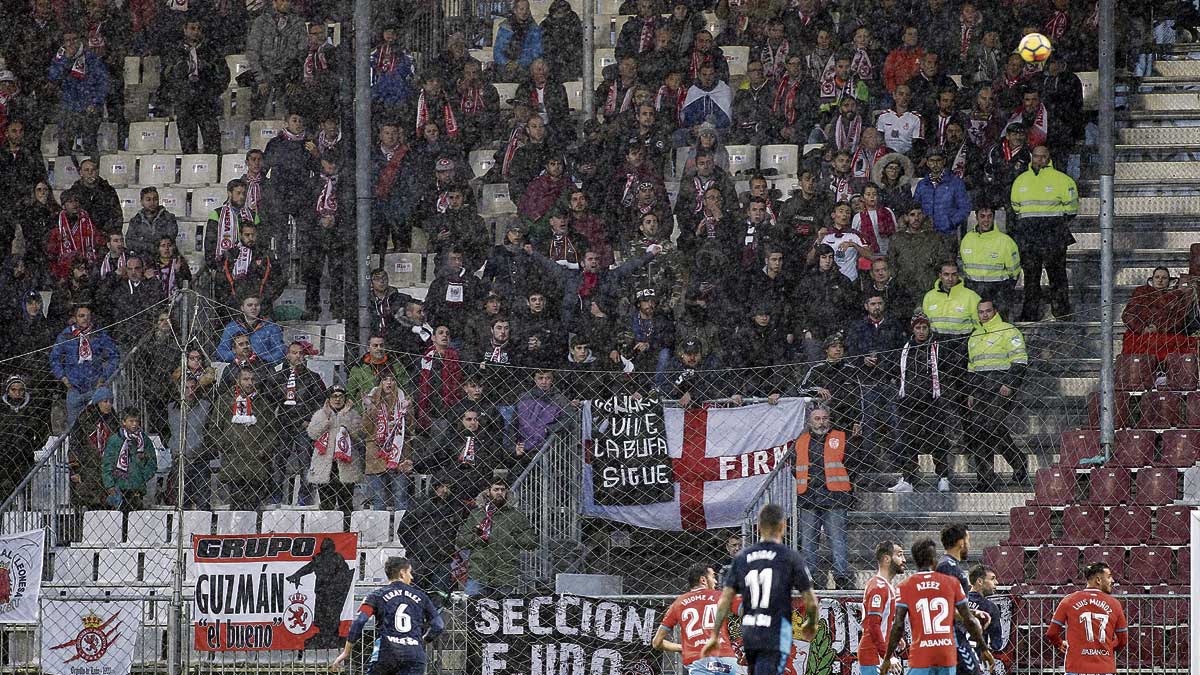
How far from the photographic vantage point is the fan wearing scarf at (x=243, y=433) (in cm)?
1614

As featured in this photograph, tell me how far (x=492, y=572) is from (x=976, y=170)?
6243 millimetres

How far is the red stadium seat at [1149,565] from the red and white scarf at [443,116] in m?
8.75

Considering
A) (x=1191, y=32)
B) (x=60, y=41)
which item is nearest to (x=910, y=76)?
(x=1191, y=32)

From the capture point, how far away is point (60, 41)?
2183 cm

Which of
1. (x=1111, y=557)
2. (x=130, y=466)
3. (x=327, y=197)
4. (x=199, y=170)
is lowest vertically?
(x=1111, y=557)

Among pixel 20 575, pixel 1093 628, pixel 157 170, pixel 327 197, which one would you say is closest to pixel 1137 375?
pixel 1093 628

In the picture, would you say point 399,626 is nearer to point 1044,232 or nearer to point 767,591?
point 767,591

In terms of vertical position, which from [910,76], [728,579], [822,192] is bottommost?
[728,579]

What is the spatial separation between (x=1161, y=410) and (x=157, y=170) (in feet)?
37.9

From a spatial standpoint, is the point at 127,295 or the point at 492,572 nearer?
the point at 492,572

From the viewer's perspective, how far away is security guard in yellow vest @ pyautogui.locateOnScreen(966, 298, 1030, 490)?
15695 millimetres

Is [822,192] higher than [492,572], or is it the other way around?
[822,192]

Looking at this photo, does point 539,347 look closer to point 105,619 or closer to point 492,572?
point 492,572

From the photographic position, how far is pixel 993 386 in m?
15.7
